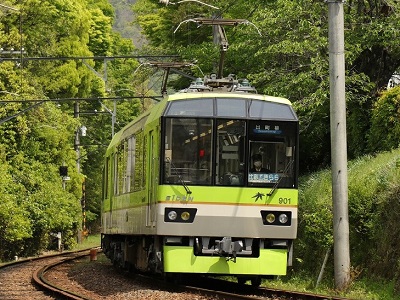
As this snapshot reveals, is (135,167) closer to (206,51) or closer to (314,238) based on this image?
(314,238)

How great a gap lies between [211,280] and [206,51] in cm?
1354

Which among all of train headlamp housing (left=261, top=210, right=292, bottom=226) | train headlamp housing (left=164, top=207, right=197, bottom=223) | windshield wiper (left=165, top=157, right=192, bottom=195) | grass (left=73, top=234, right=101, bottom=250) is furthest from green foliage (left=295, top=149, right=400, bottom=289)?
grass (left=73, top=234, right=101, bottom=250)

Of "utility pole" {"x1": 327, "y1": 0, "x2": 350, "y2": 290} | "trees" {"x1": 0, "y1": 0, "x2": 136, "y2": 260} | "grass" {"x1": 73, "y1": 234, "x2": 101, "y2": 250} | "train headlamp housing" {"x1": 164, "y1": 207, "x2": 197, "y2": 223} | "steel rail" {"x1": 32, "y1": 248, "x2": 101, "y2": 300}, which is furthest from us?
"grass" {"x1": 73, "y1": 234, "x2": 101, "y2": 250}

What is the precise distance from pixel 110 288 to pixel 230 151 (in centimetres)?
397

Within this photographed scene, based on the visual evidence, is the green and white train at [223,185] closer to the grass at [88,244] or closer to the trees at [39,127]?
the trees at [39,127]

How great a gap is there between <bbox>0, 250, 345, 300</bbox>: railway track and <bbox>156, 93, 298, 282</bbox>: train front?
580 millimetres

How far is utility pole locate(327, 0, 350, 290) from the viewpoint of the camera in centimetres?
1769

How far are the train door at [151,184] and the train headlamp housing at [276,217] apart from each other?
183 centimetres

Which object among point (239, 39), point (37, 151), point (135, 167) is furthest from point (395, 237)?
point (37, 151)

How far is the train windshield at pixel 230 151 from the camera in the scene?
17406mm

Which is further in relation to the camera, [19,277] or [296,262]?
[19,277]

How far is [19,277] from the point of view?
26.0m

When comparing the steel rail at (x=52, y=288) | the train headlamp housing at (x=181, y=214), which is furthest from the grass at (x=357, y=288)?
the steel rail at (x=52, y=288)

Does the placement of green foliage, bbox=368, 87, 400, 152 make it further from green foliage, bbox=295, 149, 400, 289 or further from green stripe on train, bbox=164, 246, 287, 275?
green stripe on train, bbox=164, 246, 287, 275
